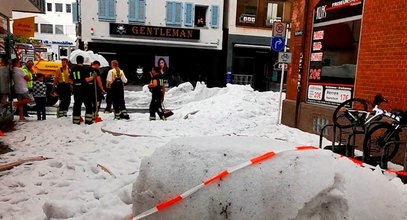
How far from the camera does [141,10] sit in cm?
2217

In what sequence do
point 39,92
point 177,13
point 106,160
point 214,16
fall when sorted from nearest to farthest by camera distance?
point 106,160 < point 39,92 < point 177,13 < point 214,16

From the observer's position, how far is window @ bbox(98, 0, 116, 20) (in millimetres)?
21453

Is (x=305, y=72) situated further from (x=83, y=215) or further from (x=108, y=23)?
(x=108, y=23)

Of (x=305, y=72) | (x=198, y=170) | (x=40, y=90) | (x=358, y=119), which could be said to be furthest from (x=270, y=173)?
(x=40, y=90)

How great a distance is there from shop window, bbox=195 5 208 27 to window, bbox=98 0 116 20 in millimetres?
5623

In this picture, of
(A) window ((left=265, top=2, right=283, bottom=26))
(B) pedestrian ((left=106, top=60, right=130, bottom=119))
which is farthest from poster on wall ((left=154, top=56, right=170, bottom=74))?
(B) pedestrian ((left=106, top=60, right=130, bottom=119))

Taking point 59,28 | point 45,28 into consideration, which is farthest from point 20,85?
point 45,28

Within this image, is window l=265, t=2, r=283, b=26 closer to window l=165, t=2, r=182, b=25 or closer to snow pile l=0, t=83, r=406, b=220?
window l=165, t=2, r=182, b=25

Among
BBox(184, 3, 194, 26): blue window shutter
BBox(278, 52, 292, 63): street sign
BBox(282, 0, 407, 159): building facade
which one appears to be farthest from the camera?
BBox(184, 3, 194, 26): blue window shutter

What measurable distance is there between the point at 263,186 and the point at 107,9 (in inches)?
847

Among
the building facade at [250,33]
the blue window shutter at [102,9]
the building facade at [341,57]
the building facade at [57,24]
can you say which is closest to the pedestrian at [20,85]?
the building facade at [341,57]

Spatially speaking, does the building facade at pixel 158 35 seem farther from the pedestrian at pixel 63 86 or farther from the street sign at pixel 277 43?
the street sign at pixel 277 43

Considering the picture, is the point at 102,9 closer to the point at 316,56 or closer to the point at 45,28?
the point at 316,56

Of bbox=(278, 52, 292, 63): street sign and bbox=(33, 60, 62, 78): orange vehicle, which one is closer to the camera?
bbox=(278, 52, 292, 63): street sign
